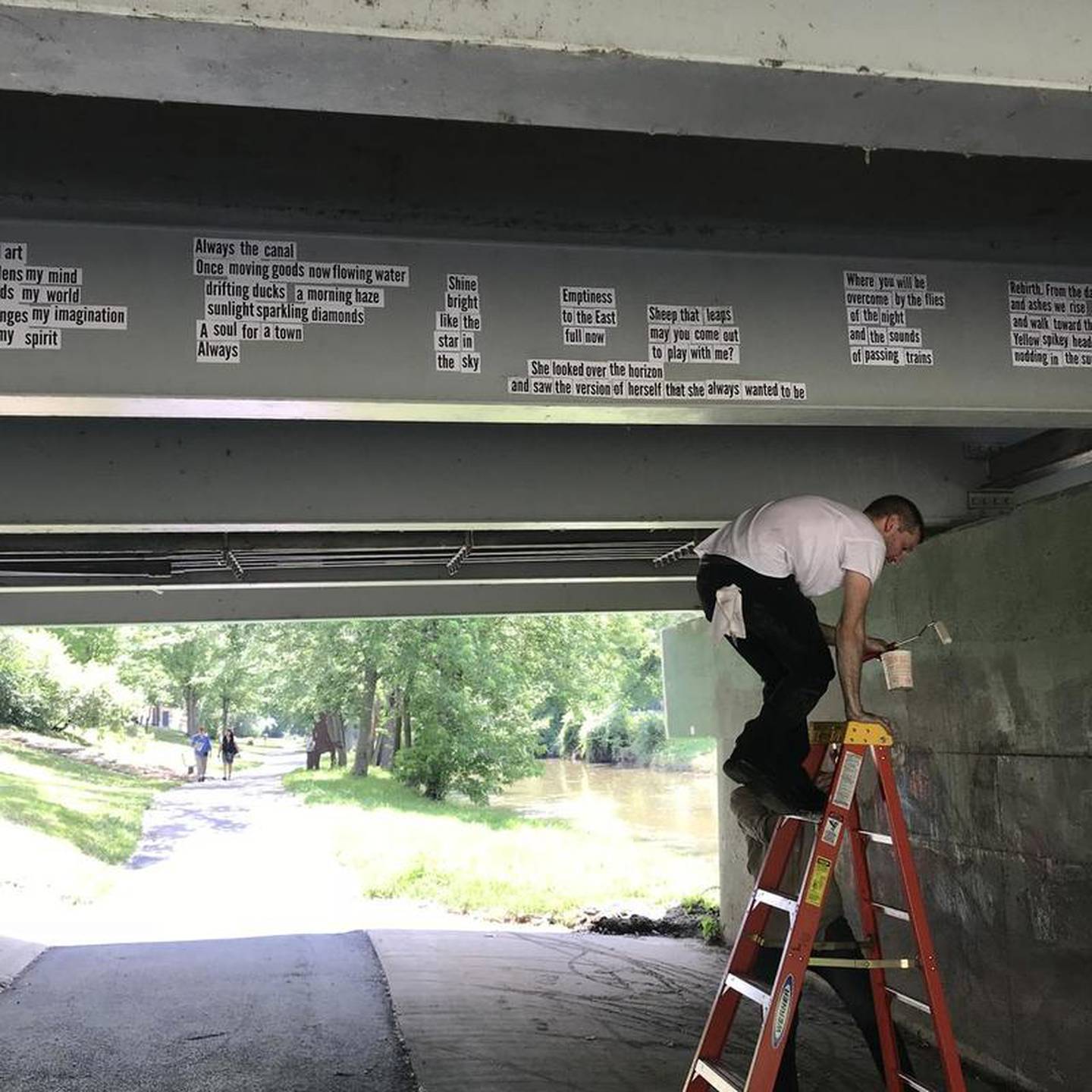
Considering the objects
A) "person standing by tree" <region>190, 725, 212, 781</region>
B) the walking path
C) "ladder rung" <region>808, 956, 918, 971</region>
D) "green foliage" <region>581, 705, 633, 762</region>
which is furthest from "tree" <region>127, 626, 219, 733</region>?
"ladder rung" <region>808, 956, 918, 971</region>

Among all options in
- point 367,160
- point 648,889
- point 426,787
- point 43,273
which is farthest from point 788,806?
point 426,787

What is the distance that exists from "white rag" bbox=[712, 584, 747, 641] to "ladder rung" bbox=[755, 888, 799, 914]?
104cm

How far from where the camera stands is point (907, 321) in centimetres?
414

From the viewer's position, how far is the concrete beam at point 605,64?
79.2 inches

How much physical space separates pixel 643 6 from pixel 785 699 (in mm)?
2805

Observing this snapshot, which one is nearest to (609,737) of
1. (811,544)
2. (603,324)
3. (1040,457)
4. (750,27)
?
(1040,457)

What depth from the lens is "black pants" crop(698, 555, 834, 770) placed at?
13.9ft

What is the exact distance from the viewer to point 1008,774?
6.28 meters

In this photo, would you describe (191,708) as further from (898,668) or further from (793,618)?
(898,668)

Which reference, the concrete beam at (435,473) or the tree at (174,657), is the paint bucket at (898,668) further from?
the tree at (174,657)

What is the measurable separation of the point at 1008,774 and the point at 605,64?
5433mm

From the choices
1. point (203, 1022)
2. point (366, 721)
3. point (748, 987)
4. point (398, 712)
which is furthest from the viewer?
point (366, 721)

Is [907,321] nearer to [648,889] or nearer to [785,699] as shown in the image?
[785,699]

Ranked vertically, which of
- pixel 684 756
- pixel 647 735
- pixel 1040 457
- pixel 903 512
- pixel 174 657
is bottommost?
pixel 684 756
